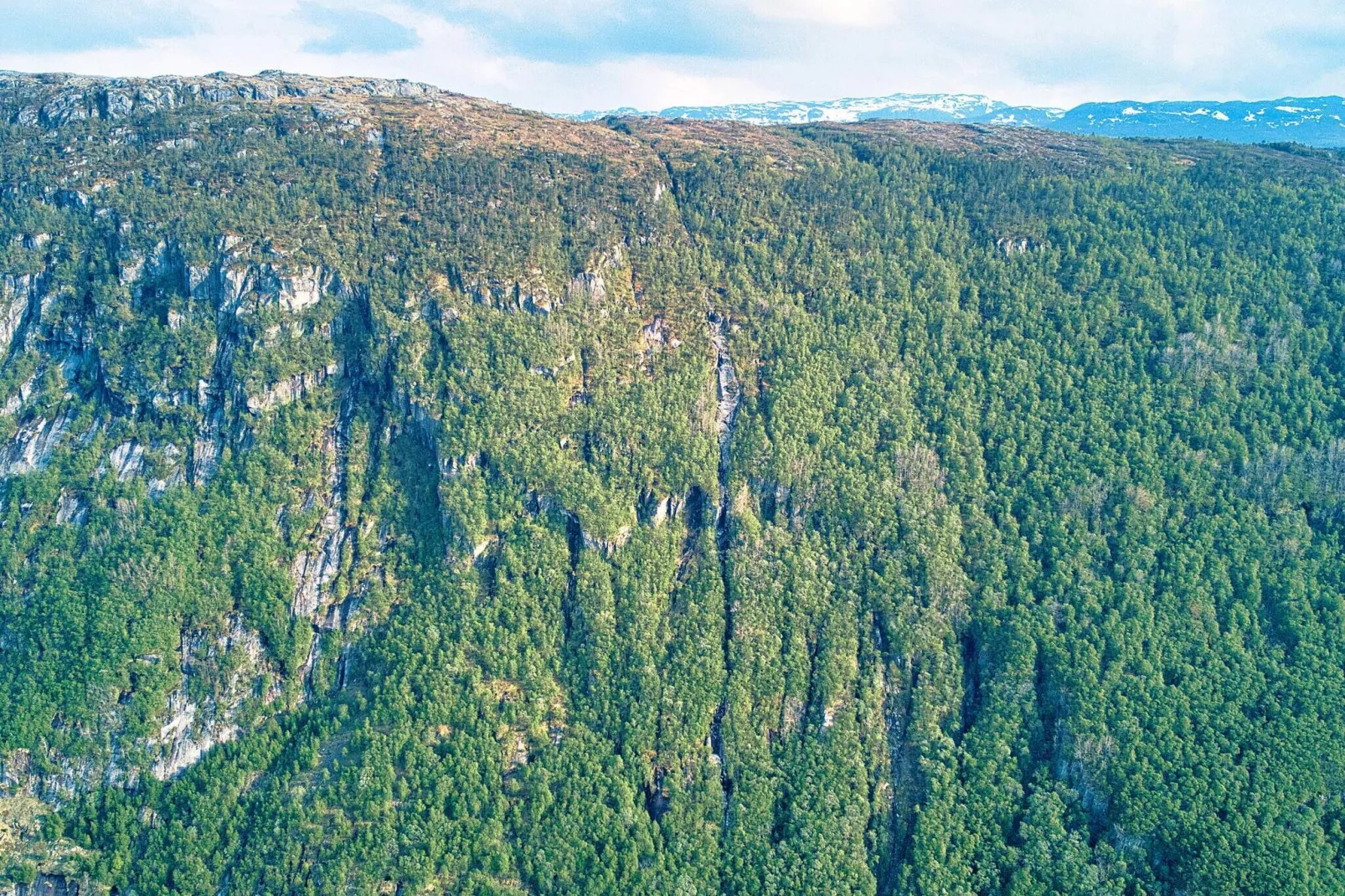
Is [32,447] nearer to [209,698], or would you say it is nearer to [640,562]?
[209,698]

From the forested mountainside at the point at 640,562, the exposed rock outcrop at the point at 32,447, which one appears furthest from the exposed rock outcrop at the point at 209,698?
the exposed rock outcrop at the point at 32,447

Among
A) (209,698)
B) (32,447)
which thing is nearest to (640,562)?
(209,698)

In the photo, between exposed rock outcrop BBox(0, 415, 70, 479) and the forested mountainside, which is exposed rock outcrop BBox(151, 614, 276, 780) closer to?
the forested mountainside

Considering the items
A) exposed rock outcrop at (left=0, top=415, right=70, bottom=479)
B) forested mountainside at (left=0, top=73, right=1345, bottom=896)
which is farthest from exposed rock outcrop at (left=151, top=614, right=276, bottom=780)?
exposed rock outcrop at (left=0, top=415, right=70, bottom=479)

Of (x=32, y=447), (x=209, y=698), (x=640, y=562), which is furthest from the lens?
(x=32, y=447)

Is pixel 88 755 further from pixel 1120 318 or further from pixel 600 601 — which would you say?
pixel 1120 318

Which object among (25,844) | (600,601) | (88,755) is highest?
(600,601)

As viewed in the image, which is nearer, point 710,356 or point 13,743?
point 13,743

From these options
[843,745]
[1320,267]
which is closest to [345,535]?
[843,745]
